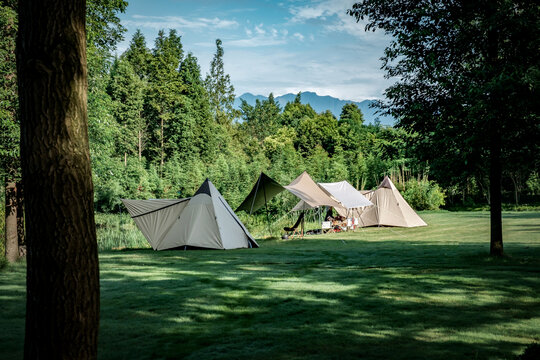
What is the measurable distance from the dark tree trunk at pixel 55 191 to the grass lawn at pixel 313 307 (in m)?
1.50

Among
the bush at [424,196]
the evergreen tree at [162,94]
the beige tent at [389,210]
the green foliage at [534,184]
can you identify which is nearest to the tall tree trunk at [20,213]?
the beige tent at [389,210]

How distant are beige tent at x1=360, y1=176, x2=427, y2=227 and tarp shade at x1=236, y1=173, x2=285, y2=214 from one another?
599 cm

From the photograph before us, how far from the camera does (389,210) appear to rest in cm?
1966

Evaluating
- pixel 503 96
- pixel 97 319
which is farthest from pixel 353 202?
pixel 97 319

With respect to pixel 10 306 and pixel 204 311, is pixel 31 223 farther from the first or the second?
pixel 10 306

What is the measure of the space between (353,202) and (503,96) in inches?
415

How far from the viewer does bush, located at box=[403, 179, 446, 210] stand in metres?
30.1

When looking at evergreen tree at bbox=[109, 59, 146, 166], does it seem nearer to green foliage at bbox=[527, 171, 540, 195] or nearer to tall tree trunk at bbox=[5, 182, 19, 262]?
tall tree trunk at bbox=[5, 182, 19, 262]

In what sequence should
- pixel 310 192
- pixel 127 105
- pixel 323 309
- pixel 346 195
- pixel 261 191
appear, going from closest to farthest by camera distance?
pixel 323 309 < pixel 261 191 < pixel 310 192 < pixel 346 195 < pixel 127 105

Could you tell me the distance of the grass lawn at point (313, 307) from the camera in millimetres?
3902

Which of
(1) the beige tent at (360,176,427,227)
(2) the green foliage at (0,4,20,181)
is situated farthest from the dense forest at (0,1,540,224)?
(1) the beige tent at (360,176,427,227)

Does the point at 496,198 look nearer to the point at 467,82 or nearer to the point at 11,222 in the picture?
the point at 467,82

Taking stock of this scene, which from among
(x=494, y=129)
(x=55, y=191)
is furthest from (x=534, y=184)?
(x=55, y=191)

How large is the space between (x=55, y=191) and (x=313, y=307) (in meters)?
3.74
